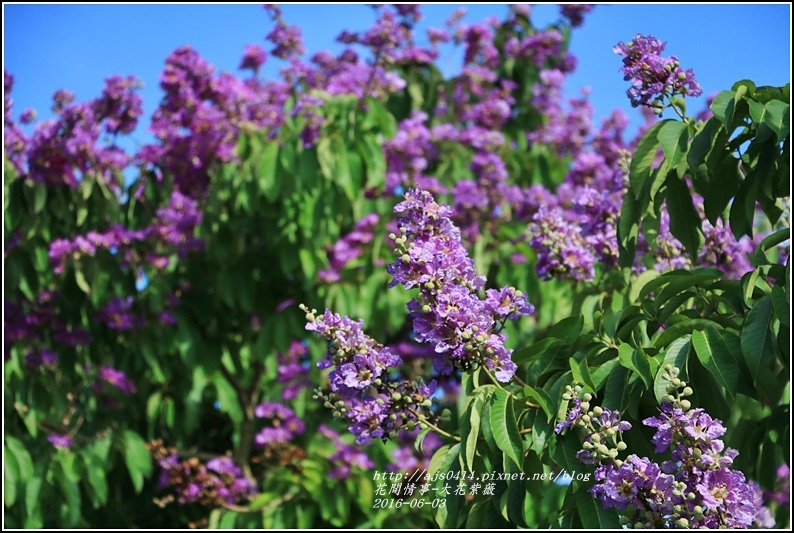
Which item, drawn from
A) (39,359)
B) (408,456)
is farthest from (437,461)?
(39,359)

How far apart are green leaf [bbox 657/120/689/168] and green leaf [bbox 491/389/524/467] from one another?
0.59 meters

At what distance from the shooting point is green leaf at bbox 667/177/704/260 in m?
2.10

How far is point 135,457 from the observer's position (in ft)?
13.2

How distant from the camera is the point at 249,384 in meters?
4.66

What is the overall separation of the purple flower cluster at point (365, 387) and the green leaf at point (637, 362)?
354 mm

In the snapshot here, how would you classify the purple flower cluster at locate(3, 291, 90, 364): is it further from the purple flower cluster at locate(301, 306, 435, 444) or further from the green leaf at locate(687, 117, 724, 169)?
the green leaf at locate(687, 117, 724, 169)

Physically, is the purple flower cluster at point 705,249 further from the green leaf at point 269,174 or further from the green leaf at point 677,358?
the green leaf at point 269,174

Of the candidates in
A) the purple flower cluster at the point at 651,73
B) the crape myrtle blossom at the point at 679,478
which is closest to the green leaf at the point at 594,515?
the crape myrtle blossom at the point at 679,478

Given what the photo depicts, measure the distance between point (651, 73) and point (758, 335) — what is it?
65 cm

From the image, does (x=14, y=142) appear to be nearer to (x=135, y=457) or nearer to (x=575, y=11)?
(x=135, y=457)

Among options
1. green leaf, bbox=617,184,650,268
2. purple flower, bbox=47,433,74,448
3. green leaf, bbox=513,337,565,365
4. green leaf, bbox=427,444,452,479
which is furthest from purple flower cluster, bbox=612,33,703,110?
purple flower, bbox=47,433,74,448

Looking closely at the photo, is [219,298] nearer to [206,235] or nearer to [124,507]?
[206,235]

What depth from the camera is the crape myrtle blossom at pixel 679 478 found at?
1.50 m

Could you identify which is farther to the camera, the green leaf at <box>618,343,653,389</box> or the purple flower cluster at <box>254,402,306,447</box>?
the purple flower cluster at <box>254,402,306,447</box>
